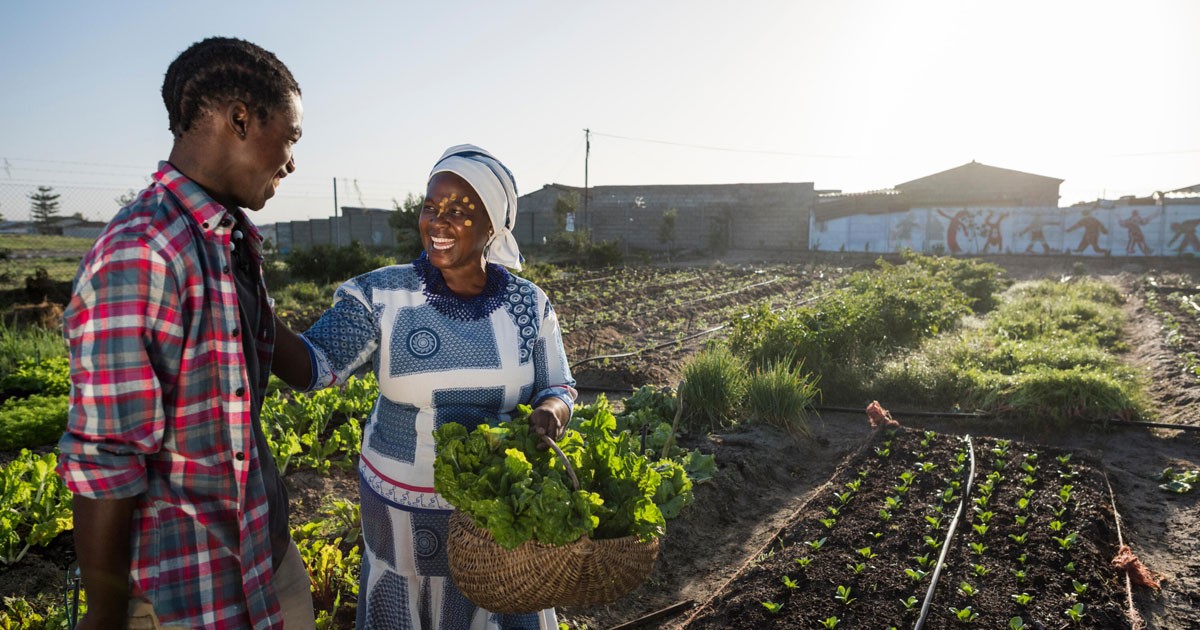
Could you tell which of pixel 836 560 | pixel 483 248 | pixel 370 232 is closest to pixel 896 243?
pixel 370 232

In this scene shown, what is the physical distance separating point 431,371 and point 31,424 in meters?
4.13

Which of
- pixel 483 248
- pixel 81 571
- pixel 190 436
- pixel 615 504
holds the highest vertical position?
pixel 483 248

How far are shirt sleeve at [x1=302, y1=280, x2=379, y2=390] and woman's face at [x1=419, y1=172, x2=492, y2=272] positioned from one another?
24 centimetres

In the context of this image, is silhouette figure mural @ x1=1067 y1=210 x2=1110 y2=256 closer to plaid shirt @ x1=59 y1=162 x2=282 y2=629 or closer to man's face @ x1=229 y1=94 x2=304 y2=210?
man's face @ x1=229 y1=94 x2=304 y2=210

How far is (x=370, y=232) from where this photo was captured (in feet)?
92.1

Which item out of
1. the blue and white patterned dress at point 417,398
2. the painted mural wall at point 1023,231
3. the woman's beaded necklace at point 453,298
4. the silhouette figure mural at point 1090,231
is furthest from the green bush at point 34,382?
the silhouette figure mural at point 1090,231

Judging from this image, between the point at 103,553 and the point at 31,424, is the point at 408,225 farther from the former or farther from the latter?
the point at 103,553

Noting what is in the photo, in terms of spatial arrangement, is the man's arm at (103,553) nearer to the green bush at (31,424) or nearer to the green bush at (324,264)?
the green bush at (31,424)

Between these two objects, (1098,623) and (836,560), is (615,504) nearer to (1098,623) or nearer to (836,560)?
(836,560)

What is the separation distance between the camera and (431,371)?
6.45 ft

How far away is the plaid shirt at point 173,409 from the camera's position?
1164mm

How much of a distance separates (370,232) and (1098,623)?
27614 millimetres

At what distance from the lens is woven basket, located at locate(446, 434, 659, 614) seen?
1.66m

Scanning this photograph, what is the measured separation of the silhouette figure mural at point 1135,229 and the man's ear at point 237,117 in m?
27.9
